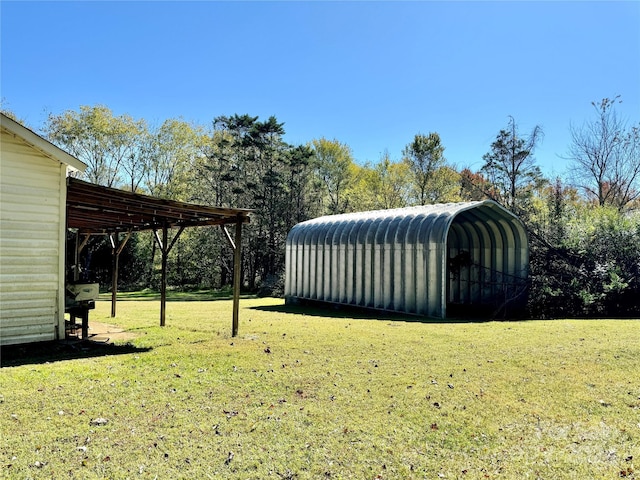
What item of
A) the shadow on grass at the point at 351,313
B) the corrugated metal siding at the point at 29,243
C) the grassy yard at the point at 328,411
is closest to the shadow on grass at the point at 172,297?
the shadow on grass at the point at 351,313

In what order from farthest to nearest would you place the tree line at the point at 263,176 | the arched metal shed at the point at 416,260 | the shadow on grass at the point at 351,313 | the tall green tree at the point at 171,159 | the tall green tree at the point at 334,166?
the tall green tree at the point at 334,166
the tall green tree at the point at 171,159
the tree line at the point at 263,176
the arched metal shed at the point at 416,260
the shadow on grass at the point at 351,313

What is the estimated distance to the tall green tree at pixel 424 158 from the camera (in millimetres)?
Answer: 31219

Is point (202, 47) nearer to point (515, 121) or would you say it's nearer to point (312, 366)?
point (312, 366)

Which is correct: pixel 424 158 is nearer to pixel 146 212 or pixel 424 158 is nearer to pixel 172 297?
pixel 172 297

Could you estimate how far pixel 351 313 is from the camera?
1455cm

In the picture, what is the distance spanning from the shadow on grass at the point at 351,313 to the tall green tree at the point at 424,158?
17625 millimetres

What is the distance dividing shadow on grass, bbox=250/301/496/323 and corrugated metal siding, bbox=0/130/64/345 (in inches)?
318

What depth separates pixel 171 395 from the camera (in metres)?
5.31

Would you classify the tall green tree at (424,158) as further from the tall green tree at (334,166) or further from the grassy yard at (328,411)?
the grassy yard at (328,411)

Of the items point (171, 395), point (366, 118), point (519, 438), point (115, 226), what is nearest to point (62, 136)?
point (115, 226)

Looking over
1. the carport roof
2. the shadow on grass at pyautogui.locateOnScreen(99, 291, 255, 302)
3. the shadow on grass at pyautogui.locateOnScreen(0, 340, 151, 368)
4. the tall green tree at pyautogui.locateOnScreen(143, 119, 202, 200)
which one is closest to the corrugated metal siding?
the shadow on grass at pyautogui.locateOnScreen(0, 340, 151, 368)

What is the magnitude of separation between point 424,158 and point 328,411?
95.1 ft

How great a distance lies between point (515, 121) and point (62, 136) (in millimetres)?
30148

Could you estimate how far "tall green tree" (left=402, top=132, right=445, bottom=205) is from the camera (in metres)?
31.2
